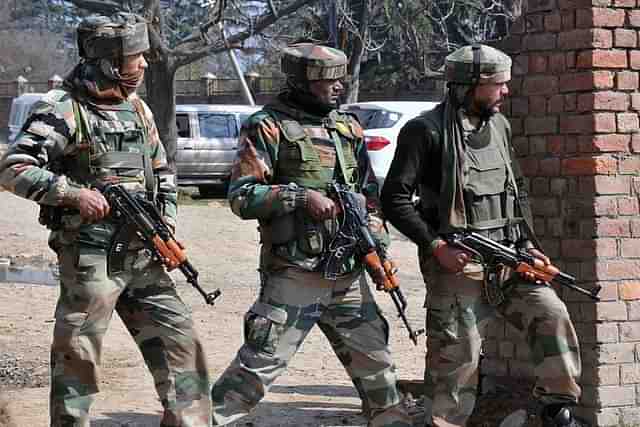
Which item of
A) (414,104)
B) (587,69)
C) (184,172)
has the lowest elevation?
(184,172)

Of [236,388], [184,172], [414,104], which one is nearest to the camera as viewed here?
[236,388]

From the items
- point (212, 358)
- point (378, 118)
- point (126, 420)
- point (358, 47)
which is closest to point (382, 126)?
point (378, 118)

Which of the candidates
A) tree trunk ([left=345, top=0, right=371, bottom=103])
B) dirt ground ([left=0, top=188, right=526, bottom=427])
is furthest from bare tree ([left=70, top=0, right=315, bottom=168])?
tree trunk ([left=345, top=0, right=371, bottom=103])

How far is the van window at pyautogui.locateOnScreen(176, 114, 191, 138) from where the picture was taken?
810 inches

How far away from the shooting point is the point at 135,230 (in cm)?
470

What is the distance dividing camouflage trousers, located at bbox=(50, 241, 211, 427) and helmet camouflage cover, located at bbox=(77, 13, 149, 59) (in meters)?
0.80

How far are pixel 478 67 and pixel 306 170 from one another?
2.84 ft

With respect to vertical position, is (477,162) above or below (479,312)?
above

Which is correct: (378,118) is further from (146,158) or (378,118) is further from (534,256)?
(146,158)

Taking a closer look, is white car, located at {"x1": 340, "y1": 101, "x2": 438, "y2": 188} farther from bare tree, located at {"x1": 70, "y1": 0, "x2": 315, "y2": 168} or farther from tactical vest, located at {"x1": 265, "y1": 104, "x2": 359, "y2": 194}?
tactical vest, located at {"x1": 265, "y1": 104, "x2": 359, "y2": 194}

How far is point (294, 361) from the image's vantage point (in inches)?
305

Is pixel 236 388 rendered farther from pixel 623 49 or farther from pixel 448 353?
pixel 623 49

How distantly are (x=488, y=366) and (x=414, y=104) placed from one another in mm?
12060

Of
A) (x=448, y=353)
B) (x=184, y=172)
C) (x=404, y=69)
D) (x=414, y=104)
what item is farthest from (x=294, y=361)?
(x=404, y=69)
